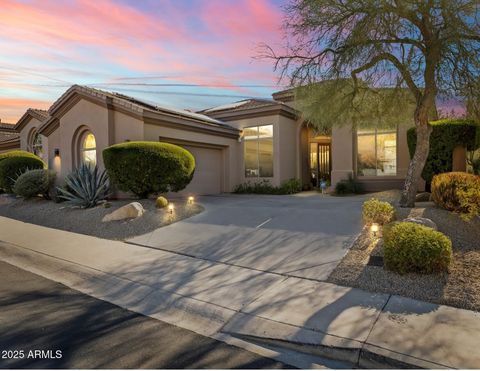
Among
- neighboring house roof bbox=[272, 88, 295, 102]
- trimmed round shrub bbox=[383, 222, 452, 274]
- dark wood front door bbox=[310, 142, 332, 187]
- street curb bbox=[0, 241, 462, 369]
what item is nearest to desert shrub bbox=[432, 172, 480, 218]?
trimmed round shrub bbox=[383, 222, 452, 274]

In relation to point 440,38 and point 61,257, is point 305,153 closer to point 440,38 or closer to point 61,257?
point 440,38

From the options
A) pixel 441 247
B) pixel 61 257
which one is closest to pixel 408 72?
pixel 441 247

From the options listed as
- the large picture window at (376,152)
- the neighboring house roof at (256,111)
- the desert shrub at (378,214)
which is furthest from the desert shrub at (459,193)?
the neighboring house roof at (256,111)

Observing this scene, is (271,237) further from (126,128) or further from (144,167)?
(126,128)

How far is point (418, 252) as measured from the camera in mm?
5172

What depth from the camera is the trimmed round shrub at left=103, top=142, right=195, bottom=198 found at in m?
11.2

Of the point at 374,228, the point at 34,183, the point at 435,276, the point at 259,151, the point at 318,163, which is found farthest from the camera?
the point at 318,163

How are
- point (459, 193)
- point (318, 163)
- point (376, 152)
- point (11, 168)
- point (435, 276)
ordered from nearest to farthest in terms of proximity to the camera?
point (435, 276) → point (459, 193) → point (376, 152) → point (11, 168) → point (318, 163)

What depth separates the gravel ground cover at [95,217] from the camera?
9.22 metres

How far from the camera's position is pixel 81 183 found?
468 inches

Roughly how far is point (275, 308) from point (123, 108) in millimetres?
10805

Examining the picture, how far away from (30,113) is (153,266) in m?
22.3

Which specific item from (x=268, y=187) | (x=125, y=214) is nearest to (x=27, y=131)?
(x=268, y=187)

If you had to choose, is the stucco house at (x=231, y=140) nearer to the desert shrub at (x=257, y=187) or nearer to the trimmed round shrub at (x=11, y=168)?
the desert shrub at (x=257, y=187)
